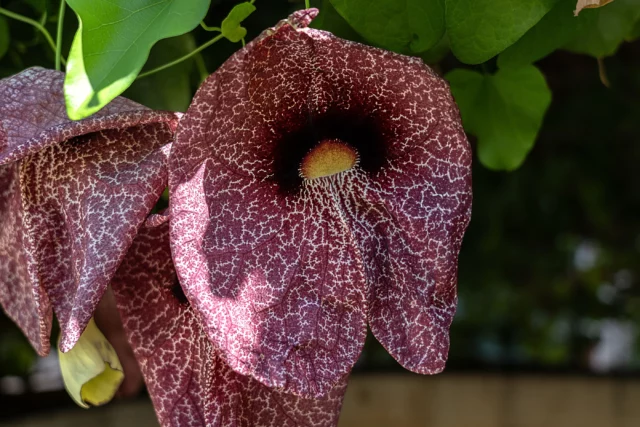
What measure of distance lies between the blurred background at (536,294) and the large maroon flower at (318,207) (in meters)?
0.21

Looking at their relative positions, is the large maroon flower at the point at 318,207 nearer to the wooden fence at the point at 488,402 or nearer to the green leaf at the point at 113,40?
the green leaf at the point at 113,40

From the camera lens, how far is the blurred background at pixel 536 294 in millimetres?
A: 1745

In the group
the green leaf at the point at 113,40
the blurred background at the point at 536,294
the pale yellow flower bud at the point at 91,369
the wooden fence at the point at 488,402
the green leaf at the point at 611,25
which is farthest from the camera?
the wooden fence at the point at 488,402

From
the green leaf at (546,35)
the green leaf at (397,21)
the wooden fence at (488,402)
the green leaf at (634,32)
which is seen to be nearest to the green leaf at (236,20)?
the green leaf at (397,21)

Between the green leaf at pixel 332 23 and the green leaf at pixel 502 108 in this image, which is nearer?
the green leaf at pixel 332 23

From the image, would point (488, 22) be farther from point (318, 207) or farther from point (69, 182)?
point (69, 182)

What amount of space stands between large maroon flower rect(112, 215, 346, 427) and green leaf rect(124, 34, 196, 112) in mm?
127

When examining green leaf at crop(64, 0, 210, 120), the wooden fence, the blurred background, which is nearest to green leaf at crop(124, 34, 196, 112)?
the blurred background

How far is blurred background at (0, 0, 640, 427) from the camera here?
1.75 meters

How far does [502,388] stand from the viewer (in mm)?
2662

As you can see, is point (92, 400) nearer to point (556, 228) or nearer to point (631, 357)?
point (556, 228)

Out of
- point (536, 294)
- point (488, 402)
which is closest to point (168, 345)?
point (488, 402)

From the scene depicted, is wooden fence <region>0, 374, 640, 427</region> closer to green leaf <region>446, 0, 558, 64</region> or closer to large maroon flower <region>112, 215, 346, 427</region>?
large maroon flower <region>112, 215, 346, 427</region>

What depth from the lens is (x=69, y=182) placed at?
0.46 m
